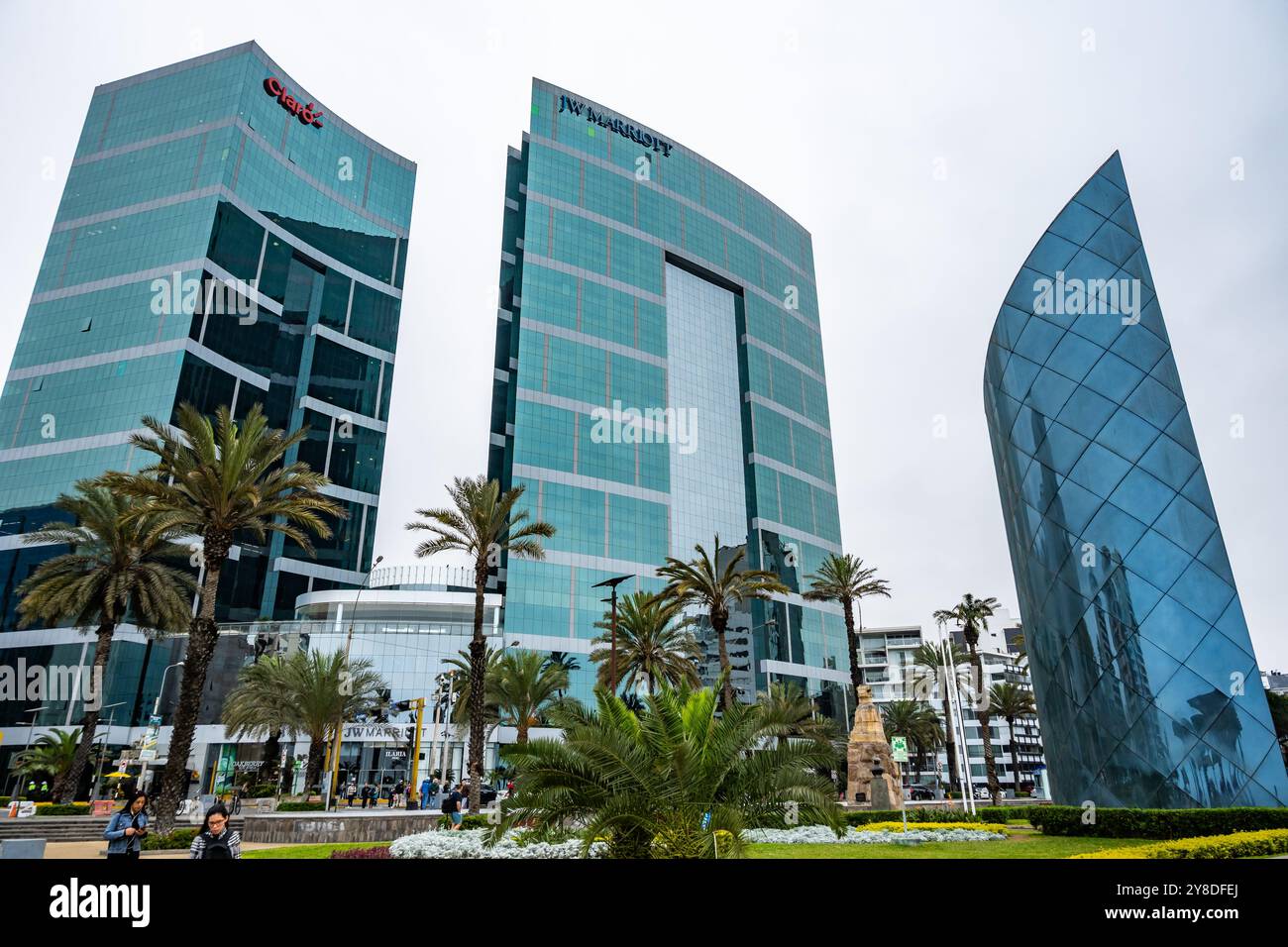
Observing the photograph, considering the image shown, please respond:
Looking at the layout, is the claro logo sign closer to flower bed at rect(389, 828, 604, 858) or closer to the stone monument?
the stone monument

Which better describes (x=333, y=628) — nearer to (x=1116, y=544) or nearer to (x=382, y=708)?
(x=382, y=708)

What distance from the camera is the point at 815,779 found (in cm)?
1396

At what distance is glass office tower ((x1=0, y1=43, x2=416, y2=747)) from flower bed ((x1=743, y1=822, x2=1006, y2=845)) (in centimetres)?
5416

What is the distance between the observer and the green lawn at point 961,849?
1752 cm

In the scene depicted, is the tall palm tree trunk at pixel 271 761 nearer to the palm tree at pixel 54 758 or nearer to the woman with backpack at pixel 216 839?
the palm tree at pixel 54 758

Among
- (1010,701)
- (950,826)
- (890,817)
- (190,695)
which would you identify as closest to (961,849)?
(950,826)

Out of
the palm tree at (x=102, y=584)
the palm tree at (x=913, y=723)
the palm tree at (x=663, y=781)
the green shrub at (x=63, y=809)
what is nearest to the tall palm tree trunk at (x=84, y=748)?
the palm tree at (x=102, y=584)

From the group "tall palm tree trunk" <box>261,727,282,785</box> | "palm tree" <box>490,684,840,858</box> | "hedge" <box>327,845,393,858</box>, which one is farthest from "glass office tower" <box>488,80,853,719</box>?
"palm tree" <box>490,684,840,858</box>

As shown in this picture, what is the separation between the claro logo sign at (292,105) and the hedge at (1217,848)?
349 ft

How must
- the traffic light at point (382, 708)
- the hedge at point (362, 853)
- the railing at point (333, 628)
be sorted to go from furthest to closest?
the railing at point (333, 628), the traffic light at point (382, 708), the hedge at point (362, 853)

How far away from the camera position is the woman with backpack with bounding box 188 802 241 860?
27.0 feet

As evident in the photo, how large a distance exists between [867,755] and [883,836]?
11.5m
